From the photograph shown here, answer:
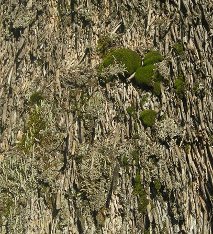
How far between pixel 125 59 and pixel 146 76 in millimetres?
401

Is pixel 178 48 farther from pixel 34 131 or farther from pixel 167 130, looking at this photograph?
pixel 34 131

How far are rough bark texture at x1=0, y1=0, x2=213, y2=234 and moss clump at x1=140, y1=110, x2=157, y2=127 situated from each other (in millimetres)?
70

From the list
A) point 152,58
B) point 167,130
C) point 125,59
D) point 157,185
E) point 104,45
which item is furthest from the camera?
point 104,45

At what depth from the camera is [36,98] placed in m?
6.50

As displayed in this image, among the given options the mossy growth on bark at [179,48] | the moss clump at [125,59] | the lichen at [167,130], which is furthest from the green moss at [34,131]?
the mossy growth on bark at [179,48]

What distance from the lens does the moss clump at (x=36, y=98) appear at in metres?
6.47

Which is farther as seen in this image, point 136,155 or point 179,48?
point 179,48

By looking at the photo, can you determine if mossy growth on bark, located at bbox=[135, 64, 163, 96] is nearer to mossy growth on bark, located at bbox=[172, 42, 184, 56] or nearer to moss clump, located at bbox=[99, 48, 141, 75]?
moss clump, located at bbox=[99, 48, 141, 75]

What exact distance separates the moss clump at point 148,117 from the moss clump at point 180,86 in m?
0.41

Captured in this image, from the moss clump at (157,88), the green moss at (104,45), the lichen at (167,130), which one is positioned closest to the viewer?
the lichen at (167,130)

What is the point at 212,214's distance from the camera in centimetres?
495

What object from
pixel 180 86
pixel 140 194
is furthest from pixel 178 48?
pixel 140 194

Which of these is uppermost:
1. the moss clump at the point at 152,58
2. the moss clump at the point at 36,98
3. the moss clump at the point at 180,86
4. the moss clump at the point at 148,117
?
the moss clump at the point at 152,58

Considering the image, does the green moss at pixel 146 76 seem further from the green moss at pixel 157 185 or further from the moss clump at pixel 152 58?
the green moss at pixel 157 185
